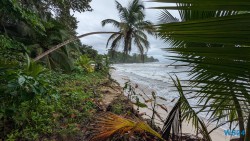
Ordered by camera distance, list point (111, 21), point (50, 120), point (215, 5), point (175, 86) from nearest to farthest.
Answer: point (215, 5) → point (175, 86) → point (50, 120) → point (111, 21)

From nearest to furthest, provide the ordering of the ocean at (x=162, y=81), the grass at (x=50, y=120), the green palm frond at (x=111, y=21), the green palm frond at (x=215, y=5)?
the green palm frond at (x=215, y=5)
the ocean at (x=162, y=81)
the grass at (x=50, y=120)
the green palm frond at (x=111, y=21)

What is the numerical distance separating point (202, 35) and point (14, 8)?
12.2 ft

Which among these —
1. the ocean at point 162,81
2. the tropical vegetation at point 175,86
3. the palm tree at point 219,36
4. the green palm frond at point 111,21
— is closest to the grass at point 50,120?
the tropical vegetation at point 175,86

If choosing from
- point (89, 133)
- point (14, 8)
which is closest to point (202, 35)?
point (89, 133)

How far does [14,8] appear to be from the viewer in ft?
11.3

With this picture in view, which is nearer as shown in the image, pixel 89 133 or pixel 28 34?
pixel 89 133

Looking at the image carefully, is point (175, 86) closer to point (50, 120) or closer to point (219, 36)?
point (219, 36)

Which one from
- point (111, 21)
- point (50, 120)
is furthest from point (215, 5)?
point (111, 21)

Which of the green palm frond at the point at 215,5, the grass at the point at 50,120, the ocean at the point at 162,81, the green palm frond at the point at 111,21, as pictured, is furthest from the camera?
the green palm frond at the point at 111,21

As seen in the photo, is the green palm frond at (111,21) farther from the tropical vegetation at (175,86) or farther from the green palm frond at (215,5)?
the green palm frond at (215,5)

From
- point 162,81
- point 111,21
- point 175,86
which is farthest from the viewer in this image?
point 162,81

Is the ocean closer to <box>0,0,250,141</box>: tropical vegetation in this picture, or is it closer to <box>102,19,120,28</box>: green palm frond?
<box>0,0,250,141</box>: tropical vegetation

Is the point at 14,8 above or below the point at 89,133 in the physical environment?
above

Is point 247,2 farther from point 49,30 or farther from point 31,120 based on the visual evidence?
point 49,30
